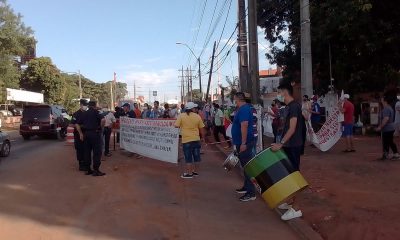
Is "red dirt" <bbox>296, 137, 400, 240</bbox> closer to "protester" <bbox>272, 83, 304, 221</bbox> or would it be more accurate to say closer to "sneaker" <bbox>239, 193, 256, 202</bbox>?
"protester" <bbox>272, 83, 304, 221</bbox>

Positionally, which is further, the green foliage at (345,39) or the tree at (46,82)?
the tree at (46,82)

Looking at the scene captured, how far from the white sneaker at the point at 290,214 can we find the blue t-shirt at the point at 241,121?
5.16 ft

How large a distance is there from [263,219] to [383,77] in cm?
1818

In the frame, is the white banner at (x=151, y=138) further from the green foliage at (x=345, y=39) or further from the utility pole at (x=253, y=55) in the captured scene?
the green foliage at (x=345, y=39)

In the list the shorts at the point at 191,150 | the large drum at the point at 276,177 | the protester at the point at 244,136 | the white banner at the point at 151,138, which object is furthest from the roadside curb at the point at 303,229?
the white banner at the point at 151,138

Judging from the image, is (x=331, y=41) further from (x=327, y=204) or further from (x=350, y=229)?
(x=350, y=229)

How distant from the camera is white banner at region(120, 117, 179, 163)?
12.9m

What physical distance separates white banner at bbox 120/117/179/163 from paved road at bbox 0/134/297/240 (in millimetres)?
696

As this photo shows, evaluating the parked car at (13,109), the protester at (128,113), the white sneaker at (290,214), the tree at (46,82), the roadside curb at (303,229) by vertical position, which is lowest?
the roadside curb at (303,229)

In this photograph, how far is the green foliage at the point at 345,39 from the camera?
1903 cm

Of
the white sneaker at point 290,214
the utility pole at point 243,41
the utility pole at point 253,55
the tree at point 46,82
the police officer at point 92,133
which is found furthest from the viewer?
the tree at point 46,82

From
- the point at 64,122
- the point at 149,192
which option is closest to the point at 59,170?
the point at 149,192

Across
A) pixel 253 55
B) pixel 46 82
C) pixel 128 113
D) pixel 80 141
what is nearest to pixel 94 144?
pixel 80 141

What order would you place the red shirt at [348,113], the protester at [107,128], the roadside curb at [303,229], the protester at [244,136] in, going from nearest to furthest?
the roadside curb at [303,229] < the protester at [244,136] < the red shirt at [348,113] < the protester at [107,128]
